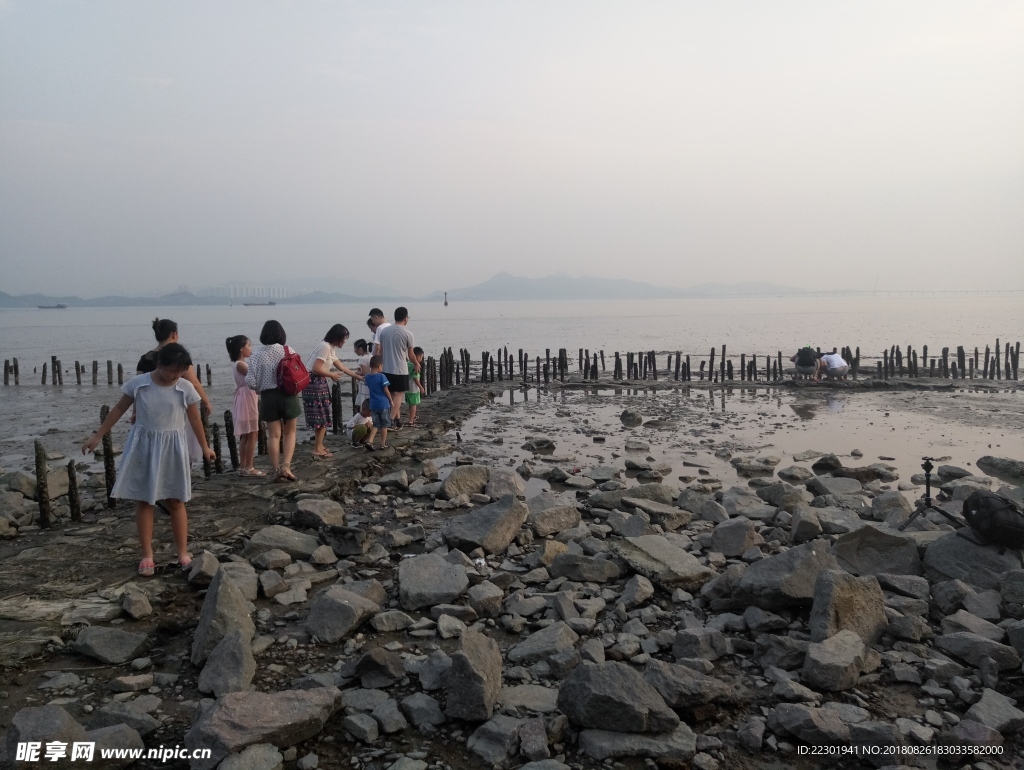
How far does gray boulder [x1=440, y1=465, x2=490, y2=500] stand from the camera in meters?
8.26

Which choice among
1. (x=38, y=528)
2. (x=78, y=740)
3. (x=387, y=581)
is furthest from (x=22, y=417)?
(x=78, y=740)

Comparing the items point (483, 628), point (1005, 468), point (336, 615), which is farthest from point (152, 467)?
point (1005, 468)

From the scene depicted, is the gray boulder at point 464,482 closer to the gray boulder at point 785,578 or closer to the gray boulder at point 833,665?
the gray boulder at point 785,578

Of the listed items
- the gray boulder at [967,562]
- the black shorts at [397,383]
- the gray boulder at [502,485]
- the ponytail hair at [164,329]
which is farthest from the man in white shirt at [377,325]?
the gray boulder at [967,562]

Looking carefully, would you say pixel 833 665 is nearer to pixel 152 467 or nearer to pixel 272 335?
pixel 152 467

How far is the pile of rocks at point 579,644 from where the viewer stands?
11.3ft

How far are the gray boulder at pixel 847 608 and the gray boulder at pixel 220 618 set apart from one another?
366 cm

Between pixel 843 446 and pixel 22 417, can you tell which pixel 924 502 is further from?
pixel 22 417

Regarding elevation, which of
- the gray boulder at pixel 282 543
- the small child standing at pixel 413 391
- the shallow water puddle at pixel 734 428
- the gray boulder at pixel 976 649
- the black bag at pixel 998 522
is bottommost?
the shallow water puddle at pixel 734 428

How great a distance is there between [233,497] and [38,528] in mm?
1965

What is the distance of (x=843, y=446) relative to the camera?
41.3 feet

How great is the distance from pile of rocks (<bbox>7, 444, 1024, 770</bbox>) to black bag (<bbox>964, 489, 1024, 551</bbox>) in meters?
0.12

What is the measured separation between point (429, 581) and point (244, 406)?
4.35 meters

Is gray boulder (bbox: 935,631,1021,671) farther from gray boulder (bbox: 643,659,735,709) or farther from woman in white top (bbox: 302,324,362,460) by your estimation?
woman in white top (bbox: 302,324,362,460)
